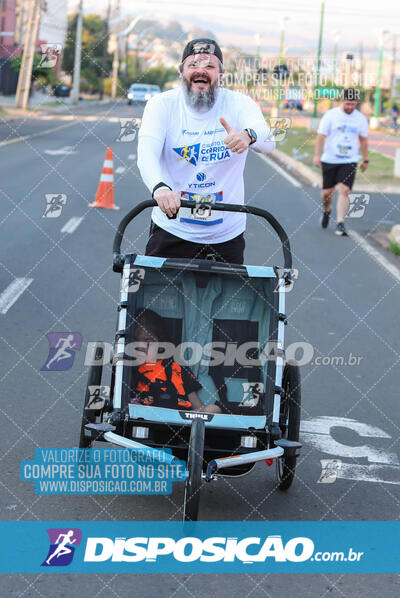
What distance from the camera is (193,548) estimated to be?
14.6ft

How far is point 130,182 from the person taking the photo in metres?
20.4

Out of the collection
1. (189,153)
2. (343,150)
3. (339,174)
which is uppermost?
(189,153)

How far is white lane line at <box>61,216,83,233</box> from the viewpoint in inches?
538

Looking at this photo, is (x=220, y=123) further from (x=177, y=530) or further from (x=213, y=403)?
(x=177, y=530)

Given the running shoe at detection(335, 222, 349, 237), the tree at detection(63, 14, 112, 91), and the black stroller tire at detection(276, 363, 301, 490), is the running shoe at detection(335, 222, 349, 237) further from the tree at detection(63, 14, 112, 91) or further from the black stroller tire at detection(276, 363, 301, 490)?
the tree at detection(63, 14, 112, 91)

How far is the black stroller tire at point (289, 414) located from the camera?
502 centimetres

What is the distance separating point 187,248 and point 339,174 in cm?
949

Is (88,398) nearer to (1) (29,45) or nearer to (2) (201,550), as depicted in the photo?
(2) (201,550)

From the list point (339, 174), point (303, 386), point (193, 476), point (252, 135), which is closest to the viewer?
point (193, 476)

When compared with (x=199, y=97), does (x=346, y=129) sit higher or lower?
lower

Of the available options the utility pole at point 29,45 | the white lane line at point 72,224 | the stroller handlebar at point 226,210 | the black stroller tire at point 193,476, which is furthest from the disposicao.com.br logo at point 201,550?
the utility pole at point 29,45

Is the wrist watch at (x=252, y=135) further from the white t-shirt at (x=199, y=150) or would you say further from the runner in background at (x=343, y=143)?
the runner in background at (x=343, y=143)

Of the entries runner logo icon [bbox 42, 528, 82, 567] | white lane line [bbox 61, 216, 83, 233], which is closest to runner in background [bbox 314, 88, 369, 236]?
white lane line [bbox 61, 216, 83, 233]

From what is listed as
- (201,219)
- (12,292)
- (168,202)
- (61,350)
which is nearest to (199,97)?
(201,219)
